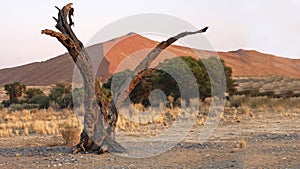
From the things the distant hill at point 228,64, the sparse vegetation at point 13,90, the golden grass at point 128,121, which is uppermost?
the distant hill at point 228,64

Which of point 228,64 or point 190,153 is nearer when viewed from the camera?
point 190,153

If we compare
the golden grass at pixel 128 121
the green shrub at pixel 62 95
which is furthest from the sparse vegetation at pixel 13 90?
the golden grass at pixel 128 121

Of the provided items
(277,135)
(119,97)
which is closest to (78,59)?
(119,97)

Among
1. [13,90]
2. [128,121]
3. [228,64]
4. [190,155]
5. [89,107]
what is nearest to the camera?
[190,155]

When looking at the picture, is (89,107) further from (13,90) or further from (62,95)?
(13,90)

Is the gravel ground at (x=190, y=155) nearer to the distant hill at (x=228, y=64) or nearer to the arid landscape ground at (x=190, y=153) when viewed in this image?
the arid landscape ground at (x=190, y=153)

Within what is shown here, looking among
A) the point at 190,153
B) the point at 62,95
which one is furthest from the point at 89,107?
the point at 62,95

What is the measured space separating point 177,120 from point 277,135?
891 cm

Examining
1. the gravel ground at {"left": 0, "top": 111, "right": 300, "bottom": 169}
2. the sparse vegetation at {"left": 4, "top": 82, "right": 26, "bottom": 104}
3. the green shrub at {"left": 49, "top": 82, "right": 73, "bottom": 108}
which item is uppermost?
the sparse vegetation at {"left": 4, "top": 82, "right": 26, "bottom": 104}

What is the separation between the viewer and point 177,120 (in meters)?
24.0

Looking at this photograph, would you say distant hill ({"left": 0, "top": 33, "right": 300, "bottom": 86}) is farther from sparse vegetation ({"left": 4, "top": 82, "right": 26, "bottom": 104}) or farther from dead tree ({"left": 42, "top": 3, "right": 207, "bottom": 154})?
dead tree ({"left": 42, "top": 3, "right": 207, "bottom": 154})

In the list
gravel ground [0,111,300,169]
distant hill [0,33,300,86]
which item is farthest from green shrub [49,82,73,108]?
distant hill [0,33,300,86]

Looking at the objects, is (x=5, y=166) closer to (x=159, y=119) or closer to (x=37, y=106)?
(x=159, y=119)

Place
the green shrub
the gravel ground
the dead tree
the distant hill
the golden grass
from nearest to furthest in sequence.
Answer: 1. the gravel ground
2. the dead tree
3. the golden grass
4. the green shrub
5. the distant hill
